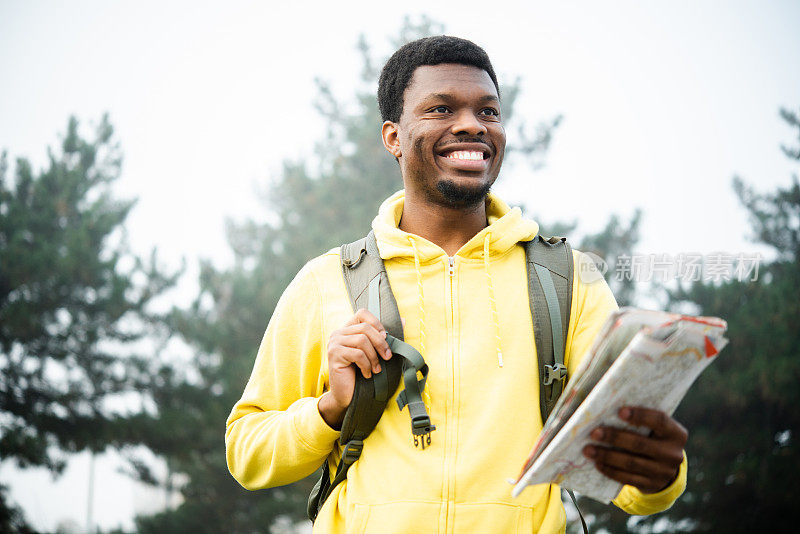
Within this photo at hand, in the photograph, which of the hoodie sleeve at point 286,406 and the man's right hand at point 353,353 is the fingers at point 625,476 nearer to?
the man's right hand at point 353,353

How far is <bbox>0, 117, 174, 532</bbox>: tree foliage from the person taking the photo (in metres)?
11.3

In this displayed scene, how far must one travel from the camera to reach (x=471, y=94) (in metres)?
2.41

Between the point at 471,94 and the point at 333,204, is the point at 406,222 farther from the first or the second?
Result: the point at 333,204

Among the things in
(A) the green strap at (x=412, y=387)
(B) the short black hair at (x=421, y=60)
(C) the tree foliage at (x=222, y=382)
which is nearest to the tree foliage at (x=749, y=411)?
(C) the tree foliage at (x=222, y=382)

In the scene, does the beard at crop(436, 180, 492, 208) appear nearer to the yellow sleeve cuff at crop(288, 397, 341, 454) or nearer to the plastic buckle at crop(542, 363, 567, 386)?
the plastic buckle at crop(542, 363, 567, 386)

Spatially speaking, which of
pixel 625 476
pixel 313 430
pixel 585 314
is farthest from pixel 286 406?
pixel 625 476

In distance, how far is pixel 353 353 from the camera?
1967 millimetres

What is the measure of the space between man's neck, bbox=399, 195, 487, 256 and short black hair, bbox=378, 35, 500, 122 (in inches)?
15.3

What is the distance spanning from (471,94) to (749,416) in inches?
418

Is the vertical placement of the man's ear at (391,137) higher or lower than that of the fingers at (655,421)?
higher

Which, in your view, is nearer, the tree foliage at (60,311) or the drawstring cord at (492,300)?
the drawstring cord at (492,300)

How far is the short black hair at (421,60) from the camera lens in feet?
8.26

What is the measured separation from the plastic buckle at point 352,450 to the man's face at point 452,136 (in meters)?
0.84

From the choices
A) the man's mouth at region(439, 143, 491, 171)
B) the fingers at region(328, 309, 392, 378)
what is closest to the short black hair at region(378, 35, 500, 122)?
the man's mouth at region(439, 143, 491, 171)
